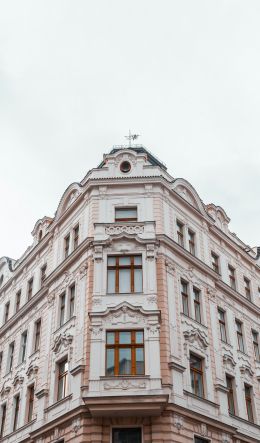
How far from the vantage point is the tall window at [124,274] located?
26.9m

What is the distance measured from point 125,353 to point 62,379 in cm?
437

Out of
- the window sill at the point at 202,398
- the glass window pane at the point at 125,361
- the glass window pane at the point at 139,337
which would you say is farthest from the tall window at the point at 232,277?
the glass window pane at the point at 125,361

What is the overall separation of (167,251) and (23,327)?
11.8 meters

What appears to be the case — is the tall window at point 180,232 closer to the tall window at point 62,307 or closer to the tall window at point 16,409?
the tall window at point 62,307

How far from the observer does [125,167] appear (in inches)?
1270

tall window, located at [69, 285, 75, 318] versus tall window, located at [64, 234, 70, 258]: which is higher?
tall window, located at [64, 234, 70, 258]

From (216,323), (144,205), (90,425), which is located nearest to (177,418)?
(90,425)

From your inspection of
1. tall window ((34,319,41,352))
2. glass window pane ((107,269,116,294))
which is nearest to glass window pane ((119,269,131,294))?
glass window pane ((107,269,116,294))

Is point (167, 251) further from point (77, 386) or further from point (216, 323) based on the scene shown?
point (77, 386)

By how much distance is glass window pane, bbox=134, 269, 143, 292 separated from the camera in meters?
26.9

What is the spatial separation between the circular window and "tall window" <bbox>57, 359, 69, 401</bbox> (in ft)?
37.6

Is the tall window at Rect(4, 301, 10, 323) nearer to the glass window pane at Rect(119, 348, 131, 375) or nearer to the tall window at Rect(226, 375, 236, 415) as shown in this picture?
the glass window pane at Rect(119, 348, 131, 375)

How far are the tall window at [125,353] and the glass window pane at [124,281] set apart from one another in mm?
2383

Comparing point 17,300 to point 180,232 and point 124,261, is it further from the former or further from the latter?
point 180,232
